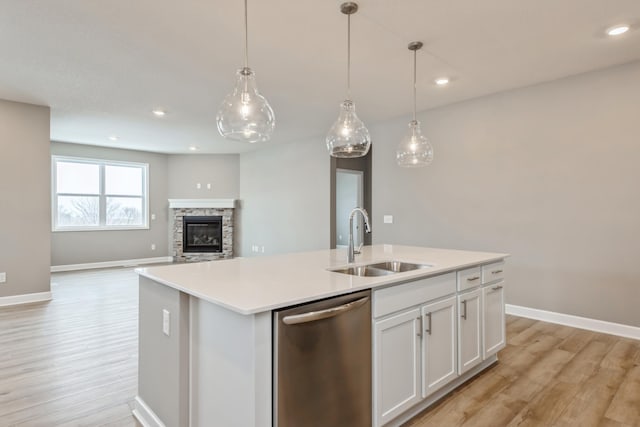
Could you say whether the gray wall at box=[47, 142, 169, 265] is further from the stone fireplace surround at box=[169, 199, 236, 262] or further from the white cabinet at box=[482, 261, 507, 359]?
the white cabinet at box=[482, 261, 507, 359]

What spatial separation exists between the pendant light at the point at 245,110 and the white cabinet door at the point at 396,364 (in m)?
1.41

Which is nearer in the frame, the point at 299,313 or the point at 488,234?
the point at 299,313

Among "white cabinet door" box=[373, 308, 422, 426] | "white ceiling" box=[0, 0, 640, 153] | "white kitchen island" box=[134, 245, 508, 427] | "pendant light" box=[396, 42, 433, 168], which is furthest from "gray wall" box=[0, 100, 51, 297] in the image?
"white cabinet door" box=[373, 308, 422, 426]

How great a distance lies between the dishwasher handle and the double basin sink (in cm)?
56

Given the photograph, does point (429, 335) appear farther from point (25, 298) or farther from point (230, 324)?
point (25, 298)

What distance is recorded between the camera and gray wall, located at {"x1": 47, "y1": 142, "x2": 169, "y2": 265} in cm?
709

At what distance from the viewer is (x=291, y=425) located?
1.43 metres

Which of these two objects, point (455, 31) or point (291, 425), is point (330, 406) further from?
point (455, 31)

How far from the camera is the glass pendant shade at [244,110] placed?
2139 millimetres

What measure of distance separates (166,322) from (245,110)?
1300mm

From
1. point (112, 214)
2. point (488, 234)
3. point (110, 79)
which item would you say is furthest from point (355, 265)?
point (112, 214)

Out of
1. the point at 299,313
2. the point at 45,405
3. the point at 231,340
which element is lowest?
the point at 45,405

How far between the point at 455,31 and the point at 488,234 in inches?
98.8

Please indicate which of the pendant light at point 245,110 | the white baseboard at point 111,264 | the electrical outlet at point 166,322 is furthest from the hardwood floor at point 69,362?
the white baseboard at point 111,264
